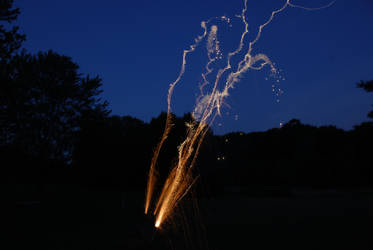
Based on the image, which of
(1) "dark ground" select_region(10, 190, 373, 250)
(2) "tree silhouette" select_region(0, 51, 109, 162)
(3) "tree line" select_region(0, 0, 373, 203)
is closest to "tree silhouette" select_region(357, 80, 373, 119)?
(3) "tree line" select_region(0, 0, 373, 203)

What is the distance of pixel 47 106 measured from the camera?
17422 millimetres

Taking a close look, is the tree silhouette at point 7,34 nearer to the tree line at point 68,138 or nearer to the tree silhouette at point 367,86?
the tree line at point 68,138

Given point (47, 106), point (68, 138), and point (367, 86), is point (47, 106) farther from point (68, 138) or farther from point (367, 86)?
point (367, 86)

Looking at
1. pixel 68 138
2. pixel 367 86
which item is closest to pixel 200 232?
pixel 367 86

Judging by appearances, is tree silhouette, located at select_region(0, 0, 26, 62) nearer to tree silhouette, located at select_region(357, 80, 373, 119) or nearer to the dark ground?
the dark ground

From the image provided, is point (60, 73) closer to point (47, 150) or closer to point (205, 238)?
point (47, 150)

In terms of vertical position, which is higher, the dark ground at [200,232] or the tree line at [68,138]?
the tree line at [68,138]

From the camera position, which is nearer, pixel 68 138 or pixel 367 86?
pixel 367 86

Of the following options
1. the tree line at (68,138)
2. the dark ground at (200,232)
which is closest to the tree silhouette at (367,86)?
the tree line at (68,138)

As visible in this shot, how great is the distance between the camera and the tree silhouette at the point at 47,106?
14562mm

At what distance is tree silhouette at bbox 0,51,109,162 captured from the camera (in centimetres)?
1456

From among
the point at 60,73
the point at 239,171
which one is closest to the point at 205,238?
the point at 60,73

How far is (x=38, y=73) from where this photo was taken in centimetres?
1708

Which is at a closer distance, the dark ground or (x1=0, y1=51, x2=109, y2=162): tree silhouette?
the dark ground
